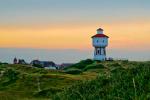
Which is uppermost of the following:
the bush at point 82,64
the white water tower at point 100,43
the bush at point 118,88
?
the white water tower at point 100,43

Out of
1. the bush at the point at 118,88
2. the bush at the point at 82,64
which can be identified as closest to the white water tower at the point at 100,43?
the bush at the point at 82,64

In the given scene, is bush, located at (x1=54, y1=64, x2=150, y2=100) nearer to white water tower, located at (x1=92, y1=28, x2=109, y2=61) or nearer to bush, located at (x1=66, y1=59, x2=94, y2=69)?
bush, located at (x1=66, y1=59, x2=94, y2=69)

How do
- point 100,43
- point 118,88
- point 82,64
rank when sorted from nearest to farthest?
point 118,88, point 82,64, point 100,43

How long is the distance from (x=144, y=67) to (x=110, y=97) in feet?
10.6

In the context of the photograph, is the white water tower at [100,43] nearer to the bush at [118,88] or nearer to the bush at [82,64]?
the bush at [82,64]

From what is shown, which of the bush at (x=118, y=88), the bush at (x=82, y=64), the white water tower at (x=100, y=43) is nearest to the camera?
the bush at (x=118, y=88)

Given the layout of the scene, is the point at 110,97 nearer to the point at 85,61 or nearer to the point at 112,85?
the point at 112,85

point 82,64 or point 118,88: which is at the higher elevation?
point 82,64

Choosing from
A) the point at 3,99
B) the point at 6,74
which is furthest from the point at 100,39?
the point at 3,99

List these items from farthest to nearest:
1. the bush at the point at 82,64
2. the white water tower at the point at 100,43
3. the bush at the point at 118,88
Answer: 1. the white water tower at the point at 100,43
2. the bush at the point at 82,64
3. the bush at the point at 118,88

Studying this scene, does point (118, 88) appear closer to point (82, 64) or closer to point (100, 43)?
point (82, 64)

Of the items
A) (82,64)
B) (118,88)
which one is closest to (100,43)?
(82,64)

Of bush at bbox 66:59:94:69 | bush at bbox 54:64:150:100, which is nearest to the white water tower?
bush at bbox 66:59:94:69

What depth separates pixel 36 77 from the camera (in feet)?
175
